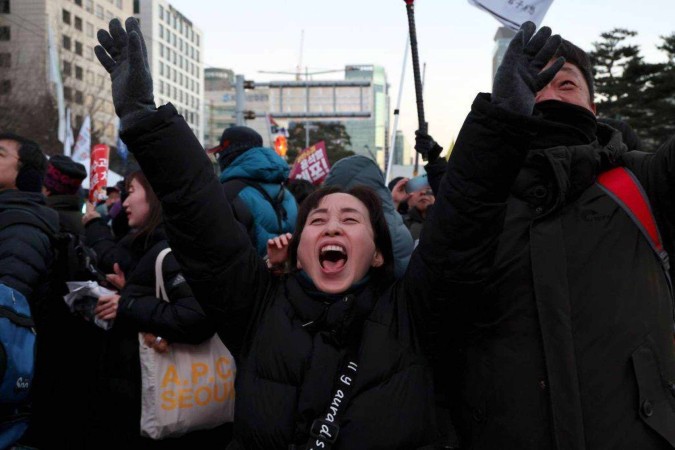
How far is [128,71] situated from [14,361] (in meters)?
1.33

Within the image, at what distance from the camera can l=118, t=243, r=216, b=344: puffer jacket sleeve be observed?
2.97 meters

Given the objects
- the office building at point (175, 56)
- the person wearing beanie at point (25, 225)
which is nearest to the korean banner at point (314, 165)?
the person wearing beanie at point (25, 225)

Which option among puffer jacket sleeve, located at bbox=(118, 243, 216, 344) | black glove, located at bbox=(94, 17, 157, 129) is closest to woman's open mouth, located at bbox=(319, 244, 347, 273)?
black glove, located at bbox=(94, 17, 157, 129)

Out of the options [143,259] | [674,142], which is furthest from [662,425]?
[143,259]

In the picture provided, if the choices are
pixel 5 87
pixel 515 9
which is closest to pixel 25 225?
pixel 515 9

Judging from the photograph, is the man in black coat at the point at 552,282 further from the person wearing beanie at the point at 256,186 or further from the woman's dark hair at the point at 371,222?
the person wearing beanie at the point at 256,186

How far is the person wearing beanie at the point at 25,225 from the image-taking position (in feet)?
9.39

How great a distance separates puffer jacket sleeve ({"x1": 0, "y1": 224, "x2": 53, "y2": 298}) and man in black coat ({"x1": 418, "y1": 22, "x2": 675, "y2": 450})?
1.99 meters

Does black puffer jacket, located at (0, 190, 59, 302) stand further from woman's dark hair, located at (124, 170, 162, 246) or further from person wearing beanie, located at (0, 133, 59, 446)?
woman's dark hair, located at (124, 170, 162, 246)

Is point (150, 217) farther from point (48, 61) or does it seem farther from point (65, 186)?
point (48, 61)

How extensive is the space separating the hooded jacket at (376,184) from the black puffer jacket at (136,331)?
0.88 metres

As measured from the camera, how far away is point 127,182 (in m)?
3.76

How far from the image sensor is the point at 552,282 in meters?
1.71

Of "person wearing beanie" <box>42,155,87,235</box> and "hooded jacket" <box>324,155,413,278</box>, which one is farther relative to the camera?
"person wearing beanie" <box>42,155,87,235</box>
